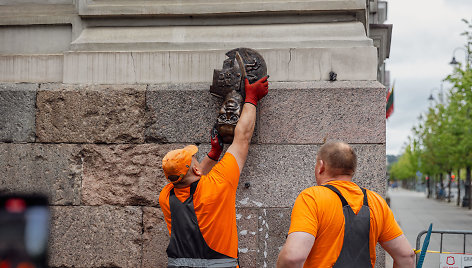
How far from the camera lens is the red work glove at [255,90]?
14.9ft

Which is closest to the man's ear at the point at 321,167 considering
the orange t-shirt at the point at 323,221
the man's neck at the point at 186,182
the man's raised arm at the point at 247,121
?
the orange t-shirt at the point at 323,221

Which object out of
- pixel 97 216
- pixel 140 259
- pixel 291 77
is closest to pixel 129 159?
pixel 97 216

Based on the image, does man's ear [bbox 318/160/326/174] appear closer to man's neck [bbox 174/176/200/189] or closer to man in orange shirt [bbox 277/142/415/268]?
man in orange shirt [bbox 277/142/415/268]

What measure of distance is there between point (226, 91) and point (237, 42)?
660 mm

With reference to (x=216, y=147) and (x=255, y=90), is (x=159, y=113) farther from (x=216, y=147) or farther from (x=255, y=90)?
(x=255, y=90)

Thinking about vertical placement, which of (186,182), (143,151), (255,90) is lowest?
(186,182)

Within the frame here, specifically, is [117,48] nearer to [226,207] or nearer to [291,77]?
[291,77]

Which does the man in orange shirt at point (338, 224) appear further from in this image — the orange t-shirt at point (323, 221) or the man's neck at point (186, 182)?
the man's neck at point (186, 182)

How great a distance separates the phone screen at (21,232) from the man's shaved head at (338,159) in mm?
2225

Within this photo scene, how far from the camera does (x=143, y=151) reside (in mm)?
4859

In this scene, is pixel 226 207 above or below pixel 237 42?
below

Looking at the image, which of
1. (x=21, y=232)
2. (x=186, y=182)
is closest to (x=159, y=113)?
(x=186, y=182)

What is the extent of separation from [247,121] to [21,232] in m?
3.34

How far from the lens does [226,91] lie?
4.62 m
